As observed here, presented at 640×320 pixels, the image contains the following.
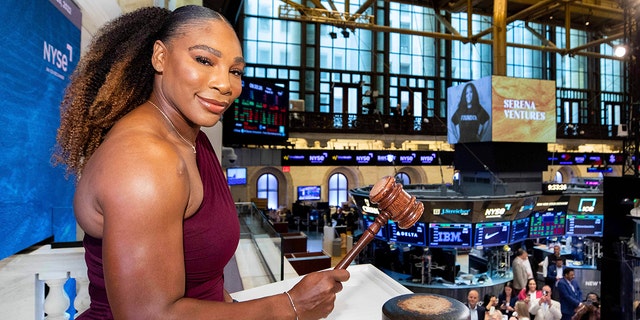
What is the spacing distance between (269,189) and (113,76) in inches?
Answer: 888

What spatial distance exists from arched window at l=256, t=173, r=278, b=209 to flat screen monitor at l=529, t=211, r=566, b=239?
47.5 ft

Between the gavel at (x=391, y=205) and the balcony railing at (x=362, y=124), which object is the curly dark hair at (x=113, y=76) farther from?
the balcony railing at (x=362, y=124)

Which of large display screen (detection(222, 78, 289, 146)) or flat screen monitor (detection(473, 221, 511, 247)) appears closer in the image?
flat screen monitor (detection(473, 221, 511, 247))

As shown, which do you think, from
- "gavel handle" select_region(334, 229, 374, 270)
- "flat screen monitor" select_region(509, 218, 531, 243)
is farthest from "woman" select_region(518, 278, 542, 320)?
"gavel handle" select_region(334, 229, 374, 270)

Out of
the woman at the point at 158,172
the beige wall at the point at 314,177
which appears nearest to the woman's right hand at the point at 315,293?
the woman at the point at 158,172

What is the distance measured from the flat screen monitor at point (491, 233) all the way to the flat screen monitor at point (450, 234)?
0.67 feet

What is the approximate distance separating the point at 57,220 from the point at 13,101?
86 cm

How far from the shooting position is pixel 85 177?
0.95 m

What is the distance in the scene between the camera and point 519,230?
36.3 feet

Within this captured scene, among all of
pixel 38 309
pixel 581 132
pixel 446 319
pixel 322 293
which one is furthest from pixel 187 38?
pixel 581 132

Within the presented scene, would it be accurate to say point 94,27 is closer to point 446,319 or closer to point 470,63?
point 446,319

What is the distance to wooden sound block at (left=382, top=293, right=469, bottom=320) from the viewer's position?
113cm

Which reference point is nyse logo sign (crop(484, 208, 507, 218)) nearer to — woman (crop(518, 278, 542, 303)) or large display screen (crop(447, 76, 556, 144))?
large display screen (crop(447, 76, 556, 144))

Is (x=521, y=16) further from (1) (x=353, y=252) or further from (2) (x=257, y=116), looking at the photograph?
(1) (x=353, y=252)
